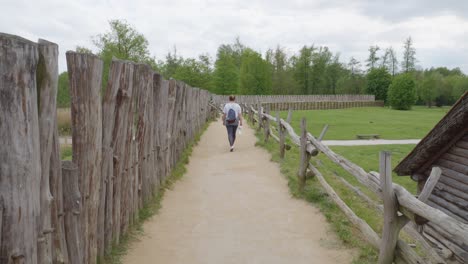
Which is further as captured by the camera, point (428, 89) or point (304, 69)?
point (304, 69)

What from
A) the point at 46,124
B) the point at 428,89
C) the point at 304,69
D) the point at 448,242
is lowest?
the point at 448,242

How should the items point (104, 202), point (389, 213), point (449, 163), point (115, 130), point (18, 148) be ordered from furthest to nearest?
point (449, 163), point (115, 130), point (104, 202), point (389, 213), point (18, 148)

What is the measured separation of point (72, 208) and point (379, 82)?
70037mm

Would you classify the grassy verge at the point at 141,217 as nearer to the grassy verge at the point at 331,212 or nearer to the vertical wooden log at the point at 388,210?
the grassy verge at the point at 331,212

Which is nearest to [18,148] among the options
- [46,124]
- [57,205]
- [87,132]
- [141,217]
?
[46,124]

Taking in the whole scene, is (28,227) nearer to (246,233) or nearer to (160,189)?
(246,233)

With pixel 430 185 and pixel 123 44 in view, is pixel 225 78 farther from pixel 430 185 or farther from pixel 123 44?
pixel 430 185

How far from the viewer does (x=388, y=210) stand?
11.7ft

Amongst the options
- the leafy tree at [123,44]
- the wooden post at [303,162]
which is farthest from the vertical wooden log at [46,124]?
the leafy tree at [123,44]

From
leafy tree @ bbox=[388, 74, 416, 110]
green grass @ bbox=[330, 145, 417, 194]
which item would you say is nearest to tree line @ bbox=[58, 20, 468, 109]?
leafy tree @ bbox=[388, 74, 416, 110]

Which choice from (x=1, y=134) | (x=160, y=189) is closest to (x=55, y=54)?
(x=1, y=134)

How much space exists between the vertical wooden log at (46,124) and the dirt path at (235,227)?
1625 mm

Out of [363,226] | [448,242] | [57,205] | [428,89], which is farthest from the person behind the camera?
[428,89]

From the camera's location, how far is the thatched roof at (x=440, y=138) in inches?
274
